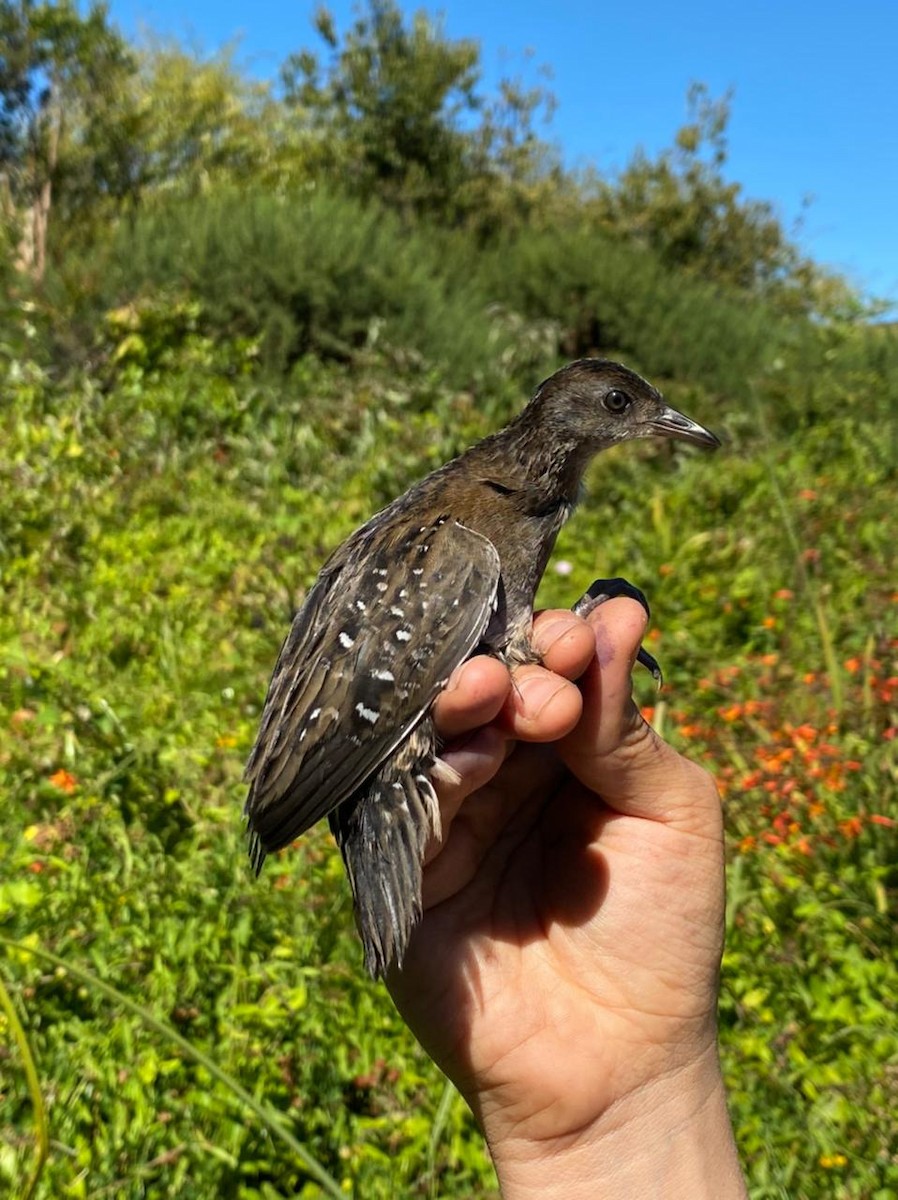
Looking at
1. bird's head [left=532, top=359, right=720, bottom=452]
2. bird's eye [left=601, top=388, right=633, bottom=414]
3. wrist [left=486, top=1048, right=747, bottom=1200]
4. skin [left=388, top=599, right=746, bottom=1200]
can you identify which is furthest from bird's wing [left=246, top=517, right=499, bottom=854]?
wrist [left=486, top=1048, right=747, bottom=1200]

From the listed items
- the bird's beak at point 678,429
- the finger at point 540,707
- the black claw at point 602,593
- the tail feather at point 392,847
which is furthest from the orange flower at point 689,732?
the finger at point 540,707

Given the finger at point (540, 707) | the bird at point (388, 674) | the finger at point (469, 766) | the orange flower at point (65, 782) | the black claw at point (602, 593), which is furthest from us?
the orange flower at point (65, 782)

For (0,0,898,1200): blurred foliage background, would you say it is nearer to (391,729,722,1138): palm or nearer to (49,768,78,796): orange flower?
(49,768,78,796): orange flower

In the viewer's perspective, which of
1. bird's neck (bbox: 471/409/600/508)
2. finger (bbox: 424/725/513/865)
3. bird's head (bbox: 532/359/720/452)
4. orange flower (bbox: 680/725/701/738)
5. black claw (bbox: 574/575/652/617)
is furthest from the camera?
orange flower (bbox: 680/725/701/738)

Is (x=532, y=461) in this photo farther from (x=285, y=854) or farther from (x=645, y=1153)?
(x=285, y=854)

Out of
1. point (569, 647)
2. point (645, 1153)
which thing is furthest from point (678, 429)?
point (645, 1153)

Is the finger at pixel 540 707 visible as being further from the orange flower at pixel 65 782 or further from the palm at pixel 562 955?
the orange flower at pixel 65 782

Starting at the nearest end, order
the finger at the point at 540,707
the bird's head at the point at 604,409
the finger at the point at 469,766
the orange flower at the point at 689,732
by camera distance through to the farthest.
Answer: the finger at the point at 540,707
the finger at the point at 469,766
the bird's head at the point at 604,409
the orange flower at the point at 689,732
